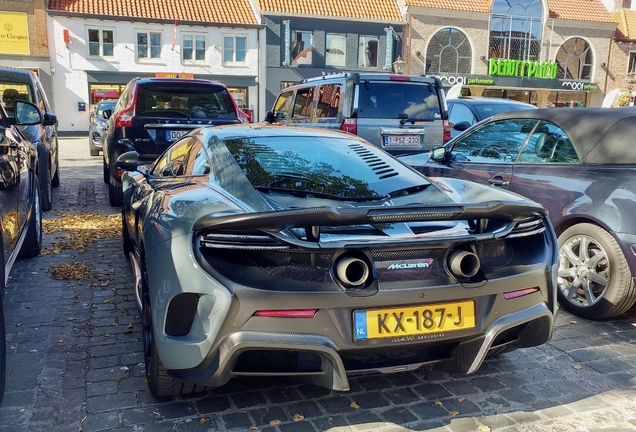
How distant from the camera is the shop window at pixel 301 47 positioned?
33.0 meters

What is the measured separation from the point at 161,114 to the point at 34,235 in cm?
259

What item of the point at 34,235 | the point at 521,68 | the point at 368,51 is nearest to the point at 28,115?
the point at 34,235

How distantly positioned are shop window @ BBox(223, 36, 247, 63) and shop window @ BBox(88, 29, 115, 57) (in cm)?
592

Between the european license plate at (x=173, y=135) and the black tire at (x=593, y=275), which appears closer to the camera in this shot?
the black tire at (x=593, y=275)

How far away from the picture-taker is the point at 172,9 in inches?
1245

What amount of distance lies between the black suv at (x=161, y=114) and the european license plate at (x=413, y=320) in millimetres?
5459

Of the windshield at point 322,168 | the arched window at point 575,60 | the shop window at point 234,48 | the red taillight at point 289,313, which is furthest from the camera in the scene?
the arched window at point 575,60

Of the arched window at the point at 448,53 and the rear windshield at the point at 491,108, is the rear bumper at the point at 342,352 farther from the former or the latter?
Answer: the arched window at the point at 448,53

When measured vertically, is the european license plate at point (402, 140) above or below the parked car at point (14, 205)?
above

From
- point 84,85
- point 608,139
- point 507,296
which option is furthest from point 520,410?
point 84,85

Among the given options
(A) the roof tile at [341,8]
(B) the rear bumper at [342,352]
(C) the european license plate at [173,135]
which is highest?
(A) the roof tile at [341,8]

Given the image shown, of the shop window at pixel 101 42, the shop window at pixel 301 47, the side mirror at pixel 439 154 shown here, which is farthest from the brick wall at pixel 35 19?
the side mirror at pixel 439 154

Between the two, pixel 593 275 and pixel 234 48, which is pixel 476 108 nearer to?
pixel 593 275

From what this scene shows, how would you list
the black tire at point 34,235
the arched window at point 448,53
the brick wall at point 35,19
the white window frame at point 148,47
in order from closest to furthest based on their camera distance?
1. the black tire at point 34,235
2. the brick wall at point 35,19
3. the white window frame at point 148,47
4. the arched window at point 448,53
